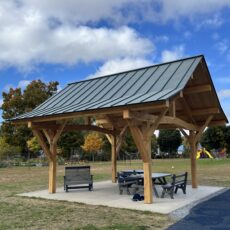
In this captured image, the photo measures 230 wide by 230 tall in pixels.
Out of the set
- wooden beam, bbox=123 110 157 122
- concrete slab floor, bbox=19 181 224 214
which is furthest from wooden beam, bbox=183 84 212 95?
concrete slab floor, bbox=19 181 224 214

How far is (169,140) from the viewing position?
67125mm

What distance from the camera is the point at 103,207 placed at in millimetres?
8852

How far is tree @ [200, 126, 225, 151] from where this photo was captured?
56969mm

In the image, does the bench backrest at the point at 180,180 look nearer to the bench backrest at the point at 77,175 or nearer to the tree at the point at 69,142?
the bench backrest at the point at 77,175

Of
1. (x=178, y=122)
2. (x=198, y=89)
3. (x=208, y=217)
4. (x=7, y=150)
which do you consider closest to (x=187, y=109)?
(x=198, y=89)

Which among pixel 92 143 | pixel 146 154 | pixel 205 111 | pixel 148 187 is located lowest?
pixel 148 187

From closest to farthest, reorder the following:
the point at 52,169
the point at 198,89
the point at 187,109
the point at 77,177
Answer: the point at 198,89 → the point at 52,169 → the point at 77,177 → the point at 187,109

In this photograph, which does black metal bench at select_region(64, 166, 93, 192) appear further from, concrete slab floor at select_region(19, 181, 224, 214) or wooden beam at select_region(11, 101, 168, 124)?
wooden beam at select_region(11, 101, 168, 124)

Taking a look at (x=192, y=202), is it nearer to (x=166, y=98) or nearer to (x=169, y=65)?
(x=166, y=98)

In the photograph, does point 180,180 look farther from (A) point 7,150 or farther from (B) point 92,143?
(A) point 7,150

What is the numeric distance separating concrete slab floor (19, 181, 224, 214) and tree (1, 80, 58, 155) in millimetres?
28065

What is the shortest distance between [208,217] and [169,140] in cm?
6049

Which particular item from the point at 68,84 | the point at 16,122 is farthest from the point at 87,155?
the point at 16,122

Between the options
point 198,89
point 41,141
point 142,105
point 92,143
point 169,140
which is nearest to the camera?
point 142,105
